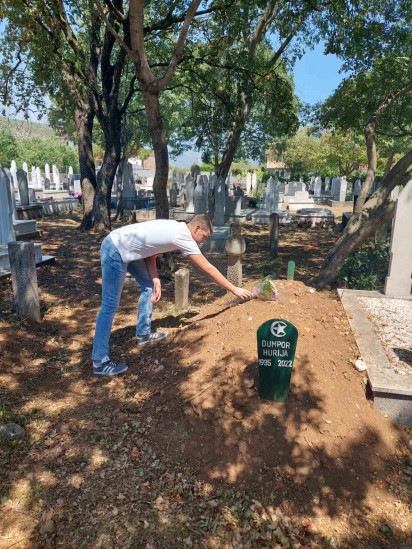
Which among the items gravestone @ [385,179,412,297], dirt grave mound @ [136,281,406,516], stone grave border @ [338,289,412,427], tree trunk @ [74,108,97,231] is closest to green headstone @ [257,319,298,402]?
dirt grave mound @ [136,281,406,516]

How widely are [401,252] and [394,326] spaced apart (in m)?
1.60

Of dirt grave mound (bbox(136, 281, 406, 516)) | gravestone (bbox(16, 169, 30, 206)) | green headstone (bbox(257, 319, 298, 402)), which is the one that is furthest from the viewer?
gravestone (bbox(16, 169, 30, 206))

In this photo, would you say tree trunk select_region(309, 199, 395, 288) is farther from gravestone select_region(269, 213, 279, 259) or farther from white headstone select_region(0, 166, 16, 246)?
white headstone select_region(0, 166, 16, 246)

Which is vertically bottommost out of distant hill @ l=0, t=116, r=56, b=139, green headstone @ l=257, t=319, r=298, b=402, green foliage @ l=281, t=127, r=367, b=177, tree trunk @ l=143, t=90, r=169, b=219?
green headstone @ l=257, t=319, r=298, b=402

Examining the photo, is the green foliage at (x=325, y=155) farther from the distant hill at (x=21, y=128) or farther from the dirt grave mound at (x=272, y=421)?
the dirt grave mound at (x=272, y=421)

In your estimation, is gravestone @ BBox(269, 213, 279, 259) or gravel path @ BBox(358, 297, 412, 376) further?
gravestone @ BBox(269, 213, 279, 259)

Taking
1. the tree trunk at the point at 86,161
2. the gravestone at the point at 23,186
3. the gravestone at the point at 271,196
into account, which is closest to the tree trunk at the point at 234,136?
the tree trunk at the point at 86,161

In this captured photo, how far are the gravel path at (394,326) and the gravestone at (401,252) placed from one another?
225mm

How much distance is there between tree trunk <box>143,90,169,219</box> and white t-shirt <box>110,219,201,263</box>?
3.56m

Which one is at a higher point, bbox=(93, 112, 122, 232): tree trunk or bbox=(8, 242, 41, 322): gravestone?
bbox=(93, 112, 122, 232): tree trunk

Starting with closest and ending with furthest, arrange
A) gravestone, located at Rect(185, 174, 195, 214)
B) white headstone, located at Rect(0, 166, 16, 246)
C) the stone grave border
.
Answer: the stone grave border → white headstone, located at Rect(0, 166, 16, 246) → gravestone, located at Rect(185, 174, 195, 214)

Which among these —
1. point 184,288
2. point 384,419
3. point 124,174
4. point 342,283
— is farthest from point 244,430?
point 124,174

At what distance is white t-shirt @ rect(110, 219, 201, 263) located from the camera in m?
4.00

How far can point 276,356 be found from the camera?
10.7 feet
